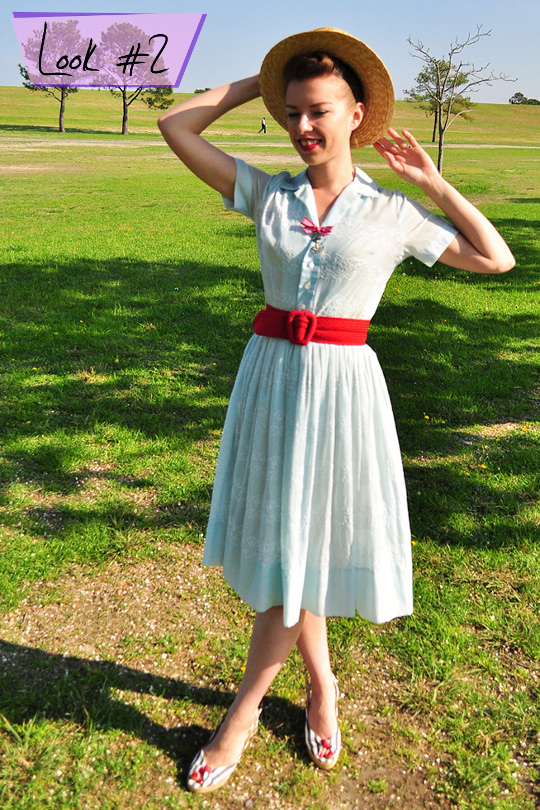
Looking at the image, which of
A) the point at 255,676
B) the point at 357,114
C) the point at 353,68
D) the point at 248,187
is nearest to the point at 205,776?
the point at 255,676

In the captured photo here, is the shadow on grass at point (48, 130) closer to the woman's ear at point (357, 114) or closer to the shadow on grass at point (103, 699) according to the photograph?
the shadow on grass at point (103, 699)

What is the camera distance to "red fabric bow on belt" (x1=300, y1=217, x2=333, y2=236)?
1890mm

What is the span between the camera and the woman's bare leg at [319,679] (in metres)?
2.31

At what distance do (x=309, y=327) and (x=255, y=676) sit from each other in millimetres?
1168

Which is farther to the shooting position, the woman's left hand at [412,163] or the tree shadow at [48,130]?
the tree shadow at [48,130]

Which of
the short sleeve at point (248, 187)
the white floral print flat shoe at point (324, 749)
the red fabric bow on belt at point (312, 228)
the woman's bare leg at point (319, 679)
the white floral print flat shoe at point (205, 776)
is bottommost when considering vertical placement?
the white floral print flat shoe at point (205, 776)

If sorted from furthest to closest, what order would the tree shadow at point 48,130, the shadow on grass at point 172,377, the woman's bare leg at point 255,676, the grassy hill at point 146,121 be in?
the grassy hill at point 146,121
the tree shadow at point 48,130
the shadow on grass at point 172,377
the woman's bare leg at point 255,676

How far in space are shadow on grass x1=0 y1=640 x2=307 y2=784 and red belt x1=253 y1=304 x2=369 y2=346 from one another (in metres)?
1.45

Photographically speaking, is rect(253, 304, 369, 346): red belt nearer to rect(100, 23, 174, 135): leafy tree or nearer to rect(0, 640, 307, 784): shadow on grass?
rect(0, 640, 307, 784): shadow on grass

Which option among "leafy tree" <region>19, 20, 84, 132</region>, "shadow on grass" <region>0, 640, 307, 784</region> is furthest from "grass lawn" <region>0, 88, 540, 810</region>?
"leafy tree" <region>19, 20, 84, 132</region>

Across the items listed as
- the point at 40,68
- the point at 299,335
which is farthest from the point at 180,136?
the point at 40,68

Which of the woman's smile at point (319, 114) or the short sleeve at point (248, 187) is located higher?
the woman's smile at point (319, 114)

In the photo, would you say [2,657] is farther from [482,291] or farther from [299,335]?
[482,291]

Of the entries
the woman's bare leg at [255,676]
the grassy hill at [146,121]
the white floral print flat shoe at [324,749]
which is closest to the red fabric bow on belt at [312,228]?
the woman's bare leg at [255,676]
